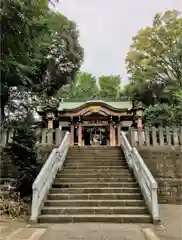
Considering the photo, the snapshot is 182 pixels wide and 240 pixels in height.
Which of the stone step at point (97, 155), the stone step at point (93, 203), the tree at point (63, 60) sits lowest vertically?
the stone step at point (93, 203)

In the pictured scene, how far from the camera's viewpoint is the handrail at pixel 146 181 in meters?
5.86

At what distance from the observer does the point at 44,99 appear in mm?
19219

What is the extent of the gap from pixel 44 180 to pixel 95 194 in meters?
1.44

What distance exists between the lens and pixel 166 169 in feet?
31.1

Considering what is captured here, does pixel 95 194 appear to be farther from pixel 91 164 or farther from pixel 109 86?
pixel 109 86

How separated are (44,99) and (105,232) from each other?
15.2 m

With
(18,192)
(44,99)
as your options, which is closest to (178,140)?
(18,192)

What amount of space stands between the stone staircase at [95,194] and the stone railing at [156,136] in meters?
0.99

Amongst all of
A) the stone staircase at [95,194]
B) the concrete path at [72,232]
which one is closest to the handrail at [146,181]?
the stone staircase at [95,194]

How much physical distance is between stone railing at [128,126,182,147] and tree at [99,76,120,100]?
1885cm

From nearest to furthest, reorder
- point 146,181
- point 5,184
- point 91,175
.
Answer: point 146,181
point 5,184
point 91,175

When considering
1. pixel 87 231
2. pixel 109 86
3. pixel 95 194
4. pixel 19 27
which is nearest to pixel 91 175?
pixel 95 194

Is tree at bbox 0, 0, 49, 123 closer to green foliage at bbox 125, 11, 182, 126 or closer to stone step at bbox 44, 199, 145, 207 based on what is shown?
stone step at bbox 44, 199, 145, 207

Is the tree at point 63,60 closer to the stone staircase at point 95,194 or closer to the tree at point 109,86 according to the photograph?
the tree at point 109,86
